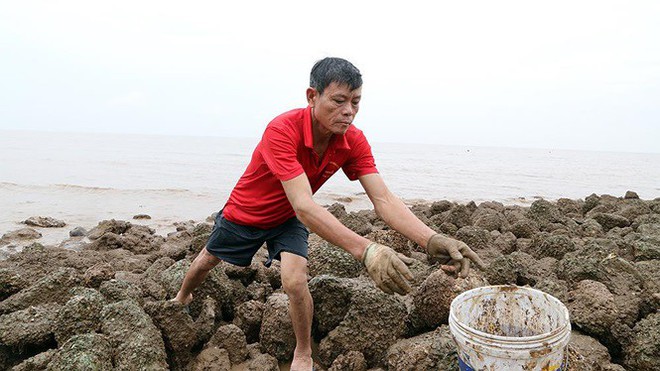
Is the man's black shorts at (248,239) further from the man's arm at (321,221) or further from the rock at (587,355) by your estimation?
the rock at (587,355)

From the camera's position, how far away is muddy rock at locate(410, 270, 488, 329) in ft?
10.4

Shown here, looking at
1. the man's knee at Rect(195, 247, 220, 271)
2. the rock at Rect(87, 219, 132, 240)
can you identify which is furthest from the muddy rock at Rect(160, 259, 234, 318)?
the rock at Rect(87, 219, 132, 240)

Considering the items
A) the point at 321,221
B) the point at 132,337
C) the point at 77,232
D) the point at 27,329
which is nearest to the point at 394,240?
the point at 321,221

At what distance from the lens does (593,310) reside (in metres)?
3.15

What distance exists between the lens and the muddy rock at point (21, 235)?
774 cm

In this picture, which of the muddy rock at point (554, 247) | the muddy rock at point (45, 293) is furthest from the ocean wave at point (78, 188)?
the muddy rock at point (554, 247)

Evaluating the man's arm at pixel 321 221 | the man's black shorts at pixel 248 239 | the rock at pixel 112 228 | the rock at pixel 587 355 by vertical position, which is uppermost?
the man's arm at pixel 321 221

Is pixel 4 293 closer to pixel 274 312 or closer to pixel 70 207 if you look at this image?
pixel 274 312

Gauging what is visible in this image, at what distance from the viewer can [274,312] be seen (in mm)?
3271

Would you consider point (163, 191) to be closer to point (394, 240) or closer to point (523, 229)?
point (523, 229)

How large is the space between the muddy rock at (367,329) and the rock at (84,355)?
1158mm

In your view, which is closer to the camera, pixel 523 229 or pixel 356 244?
pixel 356 244

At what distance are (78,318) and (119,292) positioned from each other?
426 mm

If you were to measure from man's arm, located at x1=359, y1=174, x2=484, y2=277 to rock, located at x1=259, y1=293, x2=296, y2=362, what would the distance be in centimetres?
95
